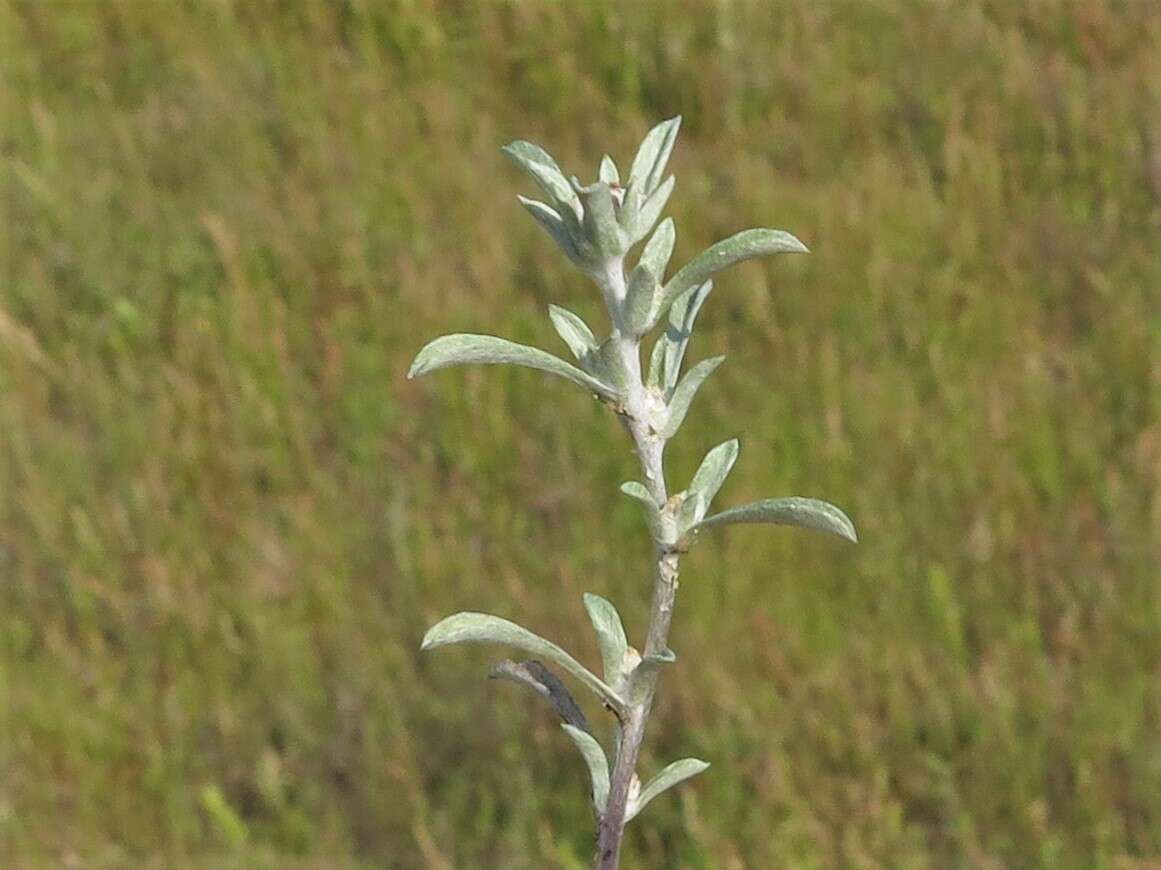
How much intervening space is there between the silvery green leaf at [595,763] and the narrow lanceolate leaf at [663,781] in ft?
0.04

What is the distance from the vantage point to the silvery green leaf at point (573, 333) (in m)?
0.67

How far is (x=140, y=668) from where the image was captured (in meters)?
3.39

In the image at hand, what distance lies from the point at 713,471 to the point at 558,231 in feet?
0.47

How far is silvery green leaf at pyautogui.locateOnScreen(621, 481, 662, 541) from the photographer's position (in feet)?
1.90

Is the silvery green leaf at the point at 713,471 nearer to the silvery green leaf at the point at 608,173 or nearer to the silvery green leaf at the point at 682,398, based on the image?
the silvery green leaf at the point at 682,398

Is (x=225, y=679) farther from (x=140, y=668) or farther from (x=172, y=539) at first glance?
(x=172, y=539)

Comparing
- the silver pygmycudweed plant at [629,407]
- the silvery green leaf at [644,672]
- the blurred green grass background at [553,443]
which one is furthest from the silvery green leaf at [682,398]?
the blurred green grass background at [553,443]

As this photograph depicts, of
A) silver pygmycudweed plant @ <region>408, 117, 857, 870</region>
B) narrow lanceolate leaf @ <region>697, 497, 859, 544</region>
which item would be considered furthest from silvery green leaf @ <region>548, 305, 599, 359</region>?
narrow lanceolate leaf @ <region>697, 497, 859, 544</region>

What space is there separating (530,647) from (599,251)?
0.19 m

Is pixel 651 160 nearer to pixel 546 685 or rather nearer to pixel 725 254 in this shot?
pixel 725 254

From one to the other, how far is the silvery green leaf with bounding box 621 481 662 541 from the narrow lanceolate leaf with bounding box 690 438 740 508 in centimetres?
5

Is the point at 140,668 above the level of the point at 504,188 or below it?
below

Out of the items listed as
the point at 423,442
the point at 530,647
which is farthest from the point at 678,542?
the point at 423,442

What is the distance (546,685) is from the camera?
0.66 m
